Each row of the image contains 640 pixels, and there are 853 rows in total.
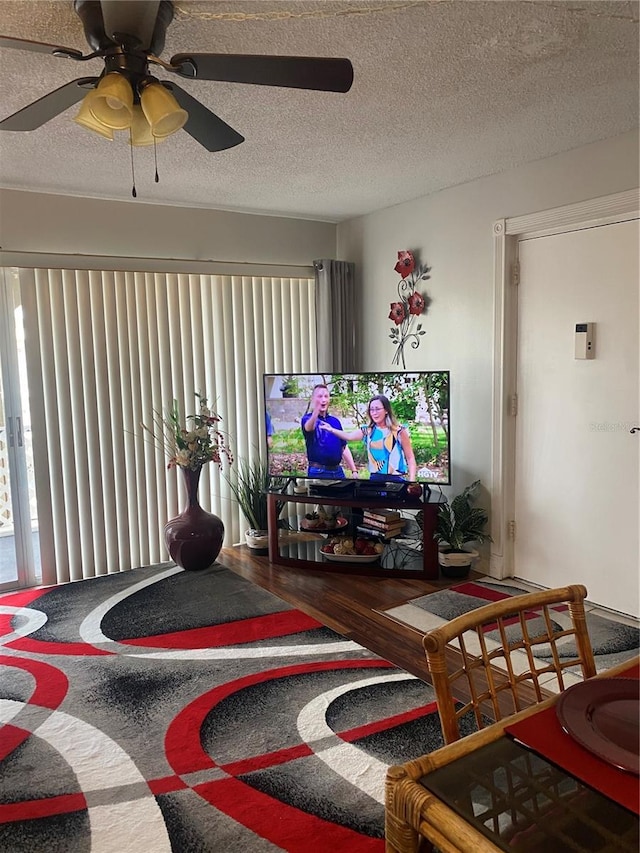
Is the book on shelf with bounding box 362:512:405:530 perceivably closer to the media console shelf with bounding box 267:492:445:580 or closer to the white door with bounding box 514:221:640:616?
the media console shelf with bounding box 267:492:445:580

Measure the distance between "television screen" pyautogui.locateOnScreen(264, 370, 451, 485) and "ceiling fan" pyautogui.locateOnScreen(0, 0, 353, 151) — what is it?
91.3 inches

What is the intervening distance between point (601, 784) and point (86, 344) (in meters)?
3.74

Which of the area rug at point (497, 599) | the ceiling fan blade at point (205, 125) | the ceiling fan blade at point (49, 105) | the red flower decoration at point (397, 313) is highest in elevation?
the ceiling fan blade at point (49, 105)

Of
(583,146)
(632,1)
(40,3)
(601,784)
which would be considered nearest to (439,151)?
(583,146)

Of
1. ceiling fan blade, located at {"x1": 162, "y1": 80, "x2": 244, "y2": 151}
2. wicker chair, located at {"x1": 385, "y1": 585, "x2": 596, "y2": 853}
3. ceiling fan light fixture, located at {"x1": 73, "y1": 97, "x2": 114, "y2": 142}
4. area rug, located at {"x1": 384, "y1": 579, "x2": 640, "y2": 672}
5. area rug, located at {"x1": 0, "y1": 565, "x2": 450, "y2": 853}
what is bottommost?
area rug, located at {"x1": 0, "y1": 565, "x2": 450, "y2": 853}

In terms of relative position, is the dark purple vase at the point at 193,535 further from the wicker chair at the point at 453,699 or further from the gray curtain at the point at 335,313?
the wicker chair at the point at 453,699

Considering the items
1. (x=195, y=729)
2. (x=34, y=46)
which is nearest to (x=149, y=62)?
(x=34, y=46)

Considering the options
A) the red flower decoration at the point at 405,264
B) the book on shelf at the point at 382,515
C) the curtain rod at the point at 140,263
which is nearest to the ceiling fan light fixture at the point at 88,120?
the curtain rod at the point at 140,263

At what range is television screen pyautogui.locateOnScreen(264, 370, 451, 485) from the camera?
3895mm

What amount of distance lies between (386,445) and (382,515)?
562 mm

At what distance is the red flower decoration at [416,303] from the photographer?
430 centimetres

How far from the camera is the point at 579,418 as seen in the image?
3459mm

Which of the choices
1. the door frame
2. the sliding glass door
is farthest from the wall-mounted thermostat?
the sliding glass door

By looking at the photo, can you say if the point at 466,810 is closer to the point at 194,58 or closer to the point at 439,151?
the point at 194,58
